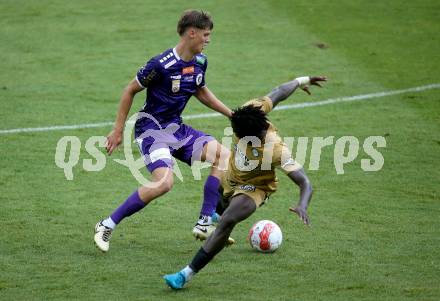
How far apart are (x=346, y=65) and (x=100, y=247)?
335 inches

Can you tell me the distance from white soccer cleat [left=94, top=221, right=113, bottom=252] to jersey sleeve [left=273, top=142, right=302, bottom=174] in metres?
2.17

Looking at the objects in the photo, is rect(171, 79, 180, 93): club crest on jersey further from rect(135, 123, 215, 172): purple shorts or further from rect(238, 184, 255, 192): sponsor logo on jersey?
rect(238, 184, 255, 192): sponsor logo on jersey

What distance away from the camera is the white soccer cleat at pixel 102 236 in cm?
947

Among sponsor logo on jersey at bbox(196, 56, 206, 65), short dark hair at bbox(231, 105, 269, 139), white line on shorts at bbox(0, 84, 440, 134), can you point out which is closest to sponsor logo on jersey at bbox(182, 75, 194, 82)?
sponsor logo on jersey at bbox(196, 56, 206, 65)

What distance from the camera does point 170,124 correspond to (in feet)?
32.5

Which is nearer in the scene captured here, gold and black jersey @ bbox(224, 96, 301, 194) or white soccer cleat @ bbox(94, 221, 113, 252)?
gold and black jersey @ bbox(224, 96, 301, 194)

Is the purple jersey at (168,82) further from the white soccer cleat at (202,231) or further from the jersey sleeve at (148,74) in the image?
the white soccer cleat at (202,231)

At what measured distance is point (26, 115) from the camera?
1452 cm

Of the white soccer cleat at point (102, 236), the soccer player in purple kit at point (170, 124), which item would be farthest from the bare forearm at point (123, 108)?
the white soccer cleat at point (102, 236)

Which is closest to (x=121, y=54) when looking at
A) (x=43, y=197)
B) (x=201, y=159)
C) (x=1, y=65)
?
(x=1, y=65)

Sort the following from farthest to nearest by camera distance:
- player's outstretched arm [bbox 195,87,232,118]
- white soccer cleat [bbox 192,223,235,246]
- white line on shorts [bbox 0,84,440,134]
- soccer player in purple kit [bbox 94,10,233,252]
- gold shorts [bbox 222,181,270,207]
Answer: white line on shorts [bbox 0,84,440,134] → player's outstretched arm [bbox 195,87,232,118] → white soccer cleat [bbox 192,223,235,246] → soccer player in purple kit [bbox 94,10,233,252] → gold shorts [bbox 222,181,270,207]

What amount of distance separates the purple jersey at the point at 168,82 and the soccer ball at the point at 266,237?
1.50m

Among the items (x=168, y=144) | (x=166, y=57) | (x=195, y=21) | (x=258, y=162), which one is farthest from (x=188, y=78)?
(x=258, y=162)

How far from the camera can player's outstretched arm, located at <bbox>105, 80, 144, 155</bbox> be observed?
944 cm
